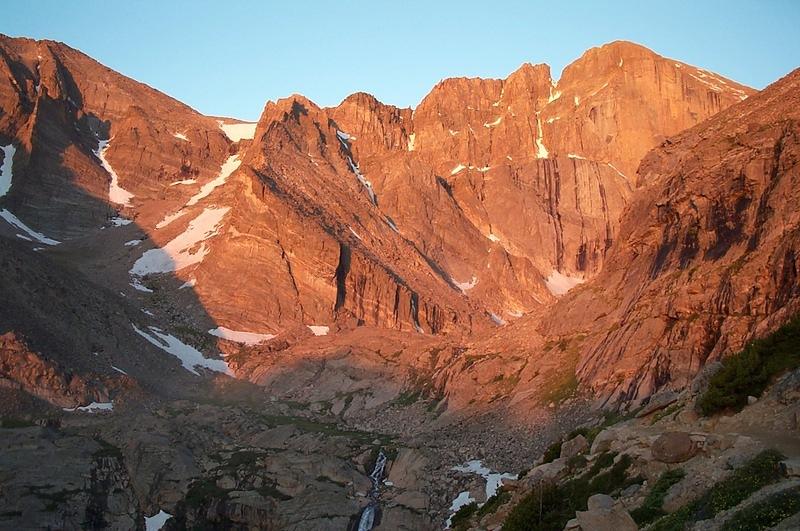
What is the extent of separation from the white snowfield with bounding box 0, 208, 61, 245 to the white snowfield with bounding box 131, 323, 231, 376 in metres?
42.6

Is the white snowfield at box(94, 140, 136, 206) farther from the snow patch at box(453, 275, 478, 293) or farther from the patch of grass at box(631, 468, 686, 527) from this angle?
the patch of grass at box(631, 468, 686, 527)

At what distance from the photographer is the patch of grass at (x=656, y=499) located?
1895cm

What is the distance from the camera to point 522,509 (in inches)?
990

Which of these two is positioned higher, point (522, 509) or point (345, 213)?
point (345, 213)

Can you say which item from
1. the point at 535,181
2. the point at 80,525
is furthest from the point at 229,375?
the point at 535,181

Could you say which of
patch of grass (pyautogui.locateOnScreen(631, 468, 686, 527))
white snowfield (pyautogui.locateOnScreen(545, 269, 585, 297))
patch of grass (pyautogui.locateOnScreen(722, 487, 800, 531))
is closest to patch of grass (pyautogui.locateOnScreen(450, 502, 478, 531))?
patch of grass (pyautogui.locateOnScreen(631, 468, 686, 527))

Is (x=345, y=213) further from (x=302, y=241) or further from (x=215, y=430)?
(x=215, y=430)

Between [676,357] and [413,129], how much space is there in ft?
495

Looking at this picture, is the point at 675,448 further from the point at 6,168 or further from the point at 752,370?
the point at 6,168

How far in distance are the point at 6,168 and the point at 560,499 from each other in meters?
143

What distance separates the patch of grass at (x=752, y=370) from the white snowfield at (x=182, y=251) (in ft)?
361

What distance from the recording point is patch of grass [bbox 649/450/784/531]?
17078 millimetres

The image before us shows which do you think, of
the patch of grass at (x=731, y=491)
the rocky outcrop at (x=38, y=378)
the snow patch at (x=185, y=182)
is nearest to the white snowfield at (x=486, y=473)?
the patch of grass at (x=731, y=491)

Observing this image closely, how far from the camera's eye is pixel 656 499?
19328mm
